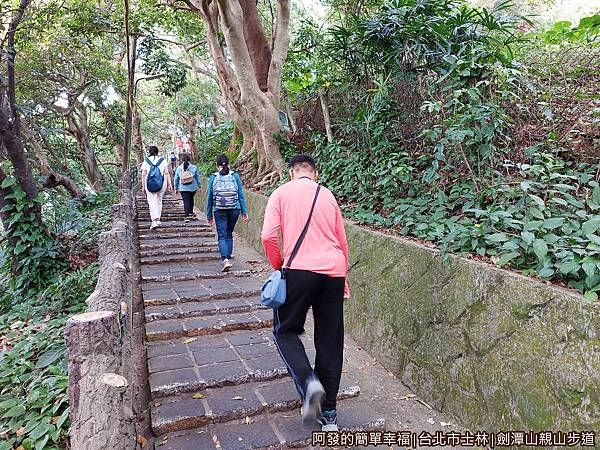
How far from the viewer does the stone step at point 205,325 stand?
435 centimetres

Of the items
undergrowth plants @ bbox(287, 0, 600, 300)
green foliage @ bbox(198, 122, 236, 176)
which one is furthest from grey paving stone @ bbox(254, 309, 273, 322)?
green foliage @ bbox(198, 122, 236, 176)

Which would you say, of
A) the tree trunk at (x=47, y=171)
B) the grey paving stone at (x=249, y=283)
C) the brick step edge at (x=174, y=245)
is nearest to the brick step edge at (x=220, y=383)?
the grey paving stone at (x=249, y=283)

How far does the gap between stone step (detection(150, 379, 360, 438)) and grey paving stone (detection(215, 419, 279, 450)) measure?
0.30ft

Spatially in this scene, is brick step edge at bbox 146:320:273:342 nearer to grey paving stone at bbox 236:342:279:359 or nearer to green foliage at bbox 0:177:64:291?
grey paving stone at bbox 236:342:279:359

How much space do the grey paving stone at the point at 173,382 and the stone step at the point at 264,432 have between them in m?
0.43

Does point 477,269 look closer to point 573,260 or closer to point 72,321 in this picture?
point 573,260

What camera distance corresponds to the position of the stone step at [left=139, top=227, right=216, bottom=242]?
8078 millimetres

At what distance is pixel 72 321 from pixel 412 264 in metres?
2.69

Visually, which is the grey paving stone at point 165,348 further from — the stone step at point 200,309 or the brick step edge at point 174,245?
the brick step edge at point 174,245

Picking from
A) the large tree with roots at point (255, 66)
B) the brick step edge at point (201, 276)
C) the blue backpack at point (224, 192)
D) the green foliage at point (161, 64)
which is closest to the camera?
the brick step edge at point (201, 276)

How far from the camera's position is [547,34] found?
5398 millimetres

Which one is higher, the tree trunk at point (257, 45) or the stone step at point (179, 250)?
the tree trunk at point (257, 45)

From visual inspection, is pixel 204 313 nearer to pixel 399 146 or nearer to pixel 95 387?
pixel 95 387

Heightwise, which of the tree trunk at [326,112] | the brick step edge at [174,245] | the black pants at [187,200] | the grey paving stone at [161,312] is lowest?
the grey paving stone at [161,312]
